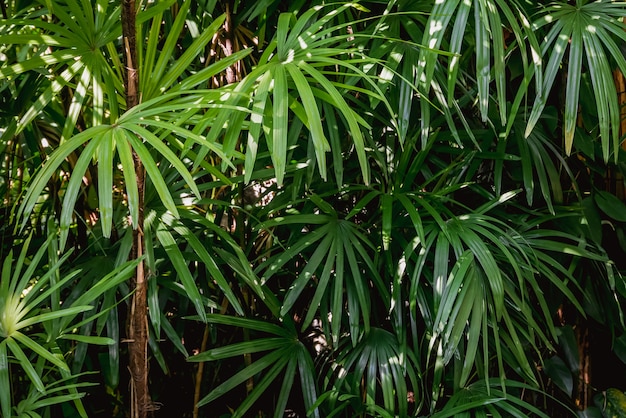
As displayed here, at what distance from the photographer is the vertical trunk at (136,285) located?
1027 millimetres

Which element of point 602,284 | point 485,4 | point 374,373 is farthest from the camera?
point 602,284

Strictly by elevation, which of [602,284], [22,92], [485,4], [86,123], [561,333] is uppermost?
[485,4]

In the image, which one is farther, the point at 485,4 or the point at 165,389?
the point at 165,389

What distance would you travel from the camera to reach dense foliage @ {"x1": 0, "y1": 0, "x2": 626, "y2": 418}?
105 cm

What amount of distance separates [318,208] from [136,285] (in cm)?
46

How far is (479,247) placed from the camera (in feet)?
4.13

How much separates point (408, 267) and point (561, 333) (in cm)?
47

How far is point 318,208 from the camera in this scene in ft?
4.83

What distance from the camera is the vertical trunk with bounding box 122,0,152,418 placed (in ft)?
3.37

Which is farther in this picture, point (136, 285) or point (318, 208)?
point (318, 208)

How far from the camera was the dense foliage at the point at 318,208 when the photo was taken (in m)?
1.05

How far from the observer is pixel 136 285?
3.72 feet

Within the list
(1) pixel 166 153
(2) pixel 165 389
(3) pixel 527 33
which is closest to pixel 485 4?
(3) pixel 527 33

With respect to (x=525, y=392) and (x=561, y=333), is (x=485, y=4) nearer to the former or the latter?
(x=561, y=333)
